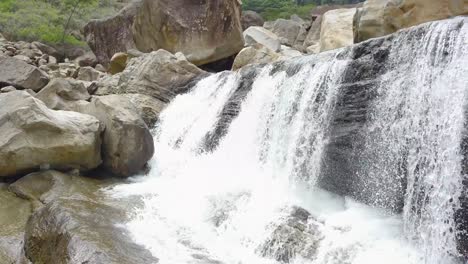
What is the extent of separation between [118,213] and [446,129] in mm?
5114

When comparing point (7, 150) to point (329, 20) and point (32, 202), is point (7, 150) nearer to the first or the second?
point (32, 202)

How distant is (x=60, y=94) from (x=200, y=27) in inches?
314

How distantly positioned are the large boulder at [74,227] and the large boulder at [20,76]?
692 centimetres

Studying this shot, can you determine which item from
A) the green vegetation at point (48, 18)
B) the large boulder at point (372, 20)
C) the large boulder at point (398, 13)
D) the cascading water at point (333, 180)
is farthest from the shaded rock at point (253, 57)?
the green vegetation at point (48, 18)

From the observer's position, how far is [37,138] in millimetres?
8312

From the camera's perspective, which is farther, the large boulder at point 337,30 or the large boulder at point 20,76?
the large boulder at point 337,30

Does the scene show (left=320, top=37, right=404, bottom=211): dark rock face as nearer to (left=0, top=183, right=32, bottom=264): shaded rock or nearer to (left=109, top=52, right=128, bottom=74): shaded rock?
(left=0, top=183, right=32, bottom=264): shaded rock

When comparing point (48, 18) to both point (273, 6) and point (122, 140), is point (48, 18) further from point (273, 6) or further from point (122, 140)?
point (273, 6)

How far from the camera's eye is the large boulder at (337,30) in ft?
50.3

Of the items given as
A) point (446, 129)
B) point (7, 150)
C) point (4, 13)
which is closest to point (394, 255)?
point (446, 129)

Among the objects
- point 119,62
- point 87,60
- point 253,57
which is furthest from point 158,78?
point 87,60

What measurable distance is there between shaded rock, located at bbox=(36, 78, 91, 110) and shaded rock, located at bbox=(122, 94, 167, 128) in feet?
6.68

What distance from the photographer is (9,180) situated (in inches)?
330

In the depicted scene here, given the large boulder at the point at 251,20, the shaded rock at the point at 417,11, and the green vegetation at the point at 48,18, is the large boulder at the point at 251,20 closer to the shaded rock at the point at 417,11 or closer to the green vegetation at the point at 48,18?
the green vegetation at the point at 48,18
